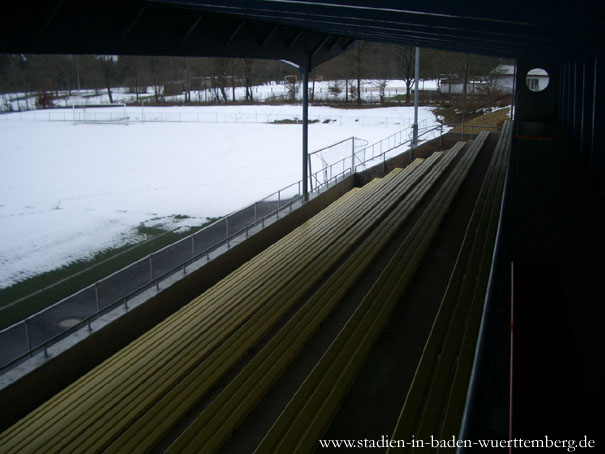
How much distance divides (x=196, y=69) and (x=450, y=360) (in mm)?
55924

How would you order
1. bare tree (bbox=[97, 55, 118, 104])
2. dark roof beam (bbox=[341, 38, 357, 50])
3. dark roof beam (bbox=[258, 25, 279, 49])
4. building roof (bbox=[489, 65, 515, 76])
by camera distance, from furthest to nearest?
bare tree (bbox=[97, 55, 118, 104]) < building roof (bbox=[489, 65, 515, 76]) < dark roof beam (bbox=[341, 38, 357, 50]) < dark roof beam (bbox=[258, 25, 279, 49])

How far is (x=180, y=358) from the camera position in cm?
661

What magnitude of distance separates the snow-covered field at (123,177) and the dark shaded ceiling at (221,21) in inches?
204

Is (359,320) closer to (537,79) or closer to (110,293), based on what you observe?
(110,293)

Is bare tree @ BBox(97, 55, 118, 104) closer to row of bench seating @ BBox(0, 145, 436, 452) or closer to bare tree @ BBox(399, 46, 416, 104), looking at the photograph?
bare tree @ BBox(399, 46, 416, 104)


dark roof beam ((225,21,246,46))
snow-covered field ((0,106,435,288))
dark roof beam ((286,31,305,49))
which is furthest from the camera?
snow-covered field ((0,106,435,288))

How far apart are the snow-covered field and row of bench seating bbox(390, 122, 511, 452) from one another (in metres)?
8.65

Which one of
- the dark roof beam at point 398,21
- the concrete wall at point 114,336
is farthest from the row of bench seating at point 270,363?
the dark roof beam at point 398,21

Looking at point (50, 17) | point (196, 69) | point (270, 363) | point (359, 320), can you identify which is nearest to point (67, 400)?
point (270, 363)

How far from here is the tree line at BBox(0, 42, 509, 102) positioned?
44.6 metres

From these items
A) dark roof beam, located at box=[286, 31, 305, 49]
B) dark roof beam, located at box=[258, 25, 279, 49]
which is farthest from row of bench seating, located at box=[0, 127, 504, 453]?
dark roof beam, located at box=[286, 31, 305, 49]

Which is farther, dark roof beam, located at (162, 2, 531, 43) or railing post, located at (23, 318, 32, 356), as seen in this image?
dark roof beam, located at (162, 2, 531, 43)

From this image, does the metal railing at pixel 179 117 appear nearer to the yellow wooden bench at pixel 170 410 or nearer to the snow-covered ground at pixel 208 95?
the snow-covered ground at pixel 208 95

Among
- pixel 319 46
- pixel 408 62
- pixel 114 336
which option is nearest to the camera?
pixel 114 336
